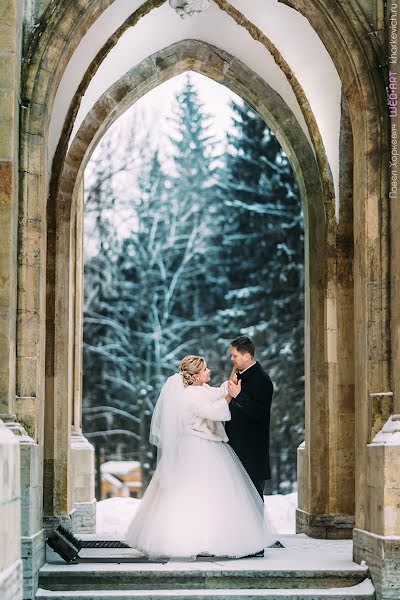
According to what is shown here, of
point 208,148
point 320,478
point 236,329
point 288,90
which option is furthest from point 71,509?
point 208,148

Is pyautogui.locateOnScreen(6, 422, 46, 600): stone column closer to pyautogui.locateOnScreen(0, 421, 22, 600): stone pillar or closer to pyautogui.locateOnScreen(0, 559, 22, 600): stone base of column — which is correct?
pyautogui.locateOnScreen(0, 421, 22, 600): stone pillar

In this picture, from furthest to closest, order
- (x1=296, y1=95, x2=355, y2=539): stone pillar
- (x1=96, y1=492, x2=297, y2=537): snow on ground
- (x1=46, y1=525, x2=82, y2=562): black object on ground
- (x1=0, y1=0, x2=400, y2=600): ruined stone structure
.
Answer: (x1=96, y1=492, x2=297, y2=537): snow on ground < (x1=296, y1=95, x2=355, y2=539): stone pillar < (x1=46, y1=525, x2=82, y2=562): black object on ground < (x1=0, y1=0, x2=400, y2=600): ruined stone structure

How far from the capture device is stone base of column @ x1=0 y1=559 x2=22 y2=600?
731 centimetres

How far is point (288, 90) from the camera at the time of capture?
46.4 ft

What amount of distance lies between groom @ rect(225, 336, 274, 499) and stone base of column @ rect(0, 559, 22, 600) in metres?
3.72

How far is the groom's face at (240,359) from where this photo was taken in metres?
11.3

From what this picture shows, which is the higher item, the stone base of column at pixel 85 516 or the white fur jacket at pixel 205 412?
the white fur jacket at pixel 205 412

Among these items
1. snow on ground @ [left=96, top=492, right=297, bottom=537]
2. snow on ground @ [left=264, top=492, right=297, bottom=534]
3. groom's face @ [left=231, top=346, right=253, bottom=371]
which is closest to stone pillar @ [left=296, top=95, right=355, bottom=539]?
groom's face @ [left=231, top=346, right=253, bottom=371]

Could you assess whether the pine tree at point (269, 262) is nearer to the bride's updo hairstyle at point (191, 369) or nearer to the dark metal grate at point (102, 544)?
the dark metal grate at point (102, 544)

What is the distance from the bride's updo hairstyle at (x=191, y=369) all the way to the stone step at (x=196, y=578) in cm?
189

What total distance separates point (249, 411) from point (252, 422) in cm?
17

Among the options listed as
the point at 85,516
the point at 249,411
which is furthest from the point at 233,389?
the point at 85,516

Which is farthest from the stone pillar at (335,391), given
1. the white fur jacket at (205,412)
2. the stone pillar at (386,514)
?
the stone pillar at (386,514)

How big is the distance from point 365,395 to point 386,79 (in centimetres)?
251
